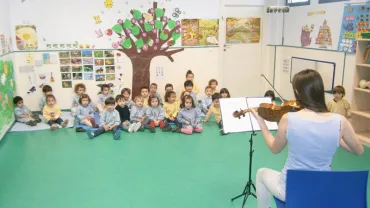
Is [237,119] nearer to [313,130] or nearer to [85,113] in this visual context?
[313,130]

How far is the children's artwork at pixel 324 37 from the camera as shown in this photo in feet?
18.2

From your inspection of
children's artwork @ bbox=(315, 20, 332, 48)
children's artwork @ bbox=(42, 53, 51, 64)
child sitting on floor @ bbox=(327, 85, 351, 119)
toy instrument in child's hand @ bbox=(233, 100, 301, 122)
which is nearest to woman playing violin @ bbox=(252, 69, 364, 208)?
toy instrument in child's hand @ bbox=(233, 100, 301, 122)

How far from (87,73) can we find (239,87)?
325 centimetres

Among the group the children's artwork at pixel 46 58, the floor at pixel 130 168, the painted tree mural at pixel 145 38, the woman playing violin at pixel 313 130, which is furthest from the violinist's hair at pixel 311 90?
the children's artwork at pixel 46 58

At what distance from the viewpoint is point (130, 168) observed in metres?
3.77

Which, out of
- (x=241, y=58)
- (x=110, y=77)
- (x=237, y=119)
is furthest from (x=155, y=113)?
(x=237, y=119)

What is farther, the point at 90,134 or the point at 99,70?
the point at 99,70

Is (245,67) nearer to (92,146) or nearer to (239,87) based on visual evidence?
(239,87)

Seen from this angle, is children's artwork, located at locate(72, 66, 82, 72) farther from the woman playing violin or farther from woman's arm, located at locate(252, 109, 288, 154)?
the woman playing violin

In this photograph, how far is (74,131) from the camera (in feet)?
17.0

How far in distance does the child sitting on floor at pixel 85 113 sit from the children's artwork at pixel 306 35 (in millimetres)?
4119

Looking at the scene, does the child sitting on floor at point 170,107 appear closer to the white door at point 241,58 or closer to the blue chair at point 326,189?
the white door at point 241,58

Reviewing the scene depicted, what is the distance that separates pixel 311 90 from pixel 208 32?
5016 mm

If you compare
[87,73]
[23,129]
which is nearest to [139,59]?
[87,73]
